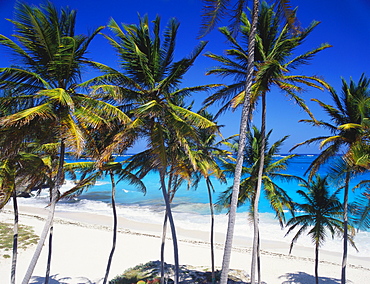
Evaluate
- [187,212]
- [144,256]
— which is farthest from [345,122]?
[187,212]

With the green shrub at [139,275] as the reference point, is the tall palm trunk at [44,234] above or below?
above

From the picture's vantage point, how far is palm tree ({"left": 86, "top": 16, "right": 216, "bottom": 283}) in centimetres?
779

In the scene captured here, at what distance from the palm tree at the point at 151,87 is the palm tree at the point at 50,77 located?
2.98 feet

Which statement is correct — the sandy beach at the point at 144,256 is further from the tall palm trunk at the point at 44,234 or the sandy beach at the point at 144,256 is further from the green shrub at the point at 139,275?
the tall palm trunk at the point at 44,234

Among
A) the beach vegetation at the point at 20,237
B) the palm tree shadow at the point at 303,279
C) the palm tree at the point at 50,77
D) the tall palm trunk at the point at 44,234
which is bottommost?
the beach vegetation at the point at 20,237

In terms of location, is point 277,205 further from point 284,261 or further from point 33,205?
point 33,205

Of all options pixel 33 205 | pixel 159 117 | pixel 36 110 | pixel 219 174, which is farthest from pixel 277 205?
pixel 33 205

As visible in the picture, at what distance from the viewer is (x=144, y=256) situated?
56.9 ft

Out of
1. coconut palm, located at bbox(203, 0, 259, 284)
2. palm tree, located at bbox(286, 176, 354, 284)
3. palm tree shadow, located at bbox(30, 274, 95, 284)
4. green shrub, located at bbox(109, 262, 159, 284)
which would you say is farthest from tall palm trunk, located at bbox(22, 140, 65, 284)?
palm tree, located at bbox(286, 176, 354, 284)

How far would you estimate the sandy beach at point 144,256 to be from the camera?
14.0m

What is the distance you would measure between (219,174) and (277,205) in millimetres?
2408

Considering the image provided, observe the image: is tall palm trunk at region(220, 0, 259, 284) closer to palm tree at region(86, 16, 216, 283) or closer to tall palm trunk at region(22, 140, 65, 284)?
palm tree at region(86, 16, 216, 283)

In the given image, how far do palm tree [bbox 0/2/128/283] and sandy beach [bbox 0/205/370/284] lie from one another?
923 centimetres

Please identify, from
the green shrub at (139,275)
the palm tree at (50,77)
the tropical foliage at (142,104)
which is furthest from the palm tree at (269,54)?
the green shrub at (139,275)
